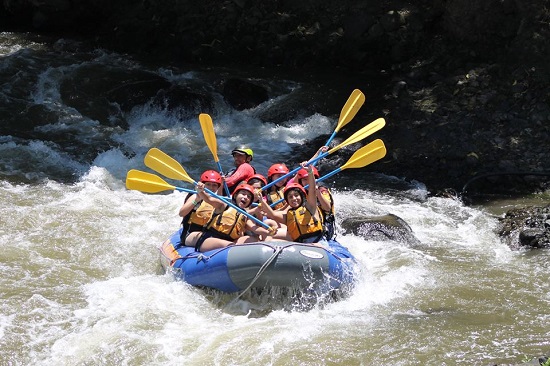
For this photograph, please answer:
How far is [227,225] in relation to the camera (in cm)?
643

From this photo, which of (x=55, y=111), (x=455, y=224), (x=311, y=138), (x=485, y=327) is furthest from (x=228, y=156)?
(x=485, y=327)

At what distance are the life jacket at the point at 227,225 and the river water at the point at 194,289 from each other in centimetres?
56

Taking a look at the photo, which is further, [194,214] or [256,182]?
[256,182]

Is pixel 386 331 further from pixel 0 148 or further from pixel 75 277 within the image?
pixel 0 148

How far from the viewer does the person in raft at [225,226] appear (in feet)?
20.9

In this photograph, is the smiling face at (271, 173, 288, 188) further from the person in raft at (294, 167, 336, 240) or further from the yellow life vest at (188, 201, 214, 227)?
the yellow life vest at (188, 201, 214, 227)

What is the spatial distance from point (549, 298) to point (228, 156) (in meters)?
4.94

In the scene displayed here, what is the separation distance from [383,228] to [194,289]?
2309 mm

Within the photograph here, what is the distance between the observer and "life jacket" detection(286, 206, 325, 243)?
21.0ft

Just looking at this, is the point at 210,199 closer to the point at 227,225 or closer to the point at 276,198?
the point at 227,225

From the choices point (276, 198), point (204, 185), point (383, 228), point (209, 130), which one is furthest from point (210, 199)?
point (383, 228)

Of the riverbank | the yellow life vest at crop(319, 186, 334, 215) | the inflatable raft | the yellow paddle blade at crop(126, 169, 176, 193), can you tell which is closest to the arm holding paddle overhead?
the yellow paddle blade at crop(126, 169, 176, 193)

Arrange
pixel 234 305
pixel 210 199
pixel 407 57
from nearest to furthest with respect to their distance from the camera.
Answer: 1. pixel 234 305
2. pixel 210 199
3. pixel 407 57

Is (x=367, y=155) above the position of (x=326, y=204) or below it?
above
